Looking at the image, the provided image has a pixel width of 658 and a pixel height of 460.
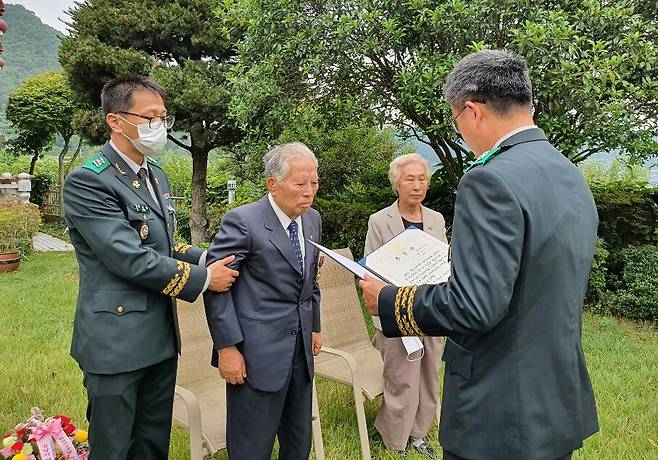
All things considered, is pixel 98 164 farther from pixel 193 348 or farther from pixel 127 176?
pixel 193 348

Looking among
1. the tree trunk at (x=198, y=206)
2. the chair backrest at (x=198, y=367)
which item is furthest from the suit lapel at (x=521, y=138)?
the tree trunk at (x=198, y=206)

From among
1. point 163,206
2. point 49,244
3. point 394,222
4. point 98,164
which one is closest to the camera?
point 98,164

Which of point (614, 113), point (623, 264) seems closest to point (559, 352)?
point (614, 113)

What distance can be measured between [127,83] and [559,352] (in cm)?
192

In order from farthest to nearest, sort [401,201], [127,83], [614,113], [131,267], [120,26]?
[120,26], [614,113], [401,201], [127,83], [131,267]

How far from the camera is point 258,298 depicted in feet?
7.84

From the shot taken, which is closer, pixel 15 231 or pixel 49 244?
pixel 15 231

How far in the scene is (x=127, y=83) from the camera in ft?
7.66

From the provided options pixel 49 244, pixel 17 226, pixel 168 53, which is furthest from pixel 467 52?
pixel 49 244

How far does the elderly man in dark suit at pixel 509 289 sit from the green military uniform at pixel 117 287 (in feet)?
3.27

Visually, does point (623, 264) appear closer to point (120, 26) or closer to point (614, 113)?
point (614, 113)

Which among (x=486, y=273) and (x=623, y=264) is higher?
(x=486, y=273)

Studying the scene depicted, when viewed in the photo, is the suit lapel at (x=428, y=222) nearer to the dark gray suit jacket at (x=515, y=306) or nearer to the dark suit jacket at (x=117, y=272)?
the dark suit jacket at (x=117, y=272)

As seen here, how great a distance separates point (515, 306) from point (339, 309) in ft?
8.62
